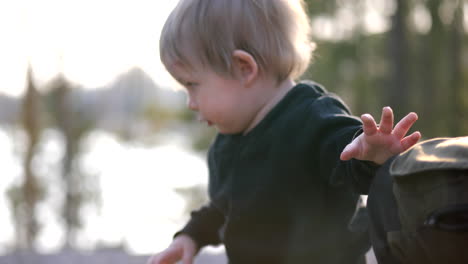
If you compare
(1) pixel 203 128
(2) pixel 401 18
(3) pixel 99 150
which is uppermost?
(2) pixel 401 18

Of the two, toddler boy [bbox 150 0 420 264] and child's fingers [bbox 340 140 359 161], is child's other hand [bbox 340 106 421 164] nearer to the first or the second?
child's fingers [bbox 340 140 359 161]

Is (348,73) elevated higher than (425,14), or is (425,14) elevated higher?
(425,14)

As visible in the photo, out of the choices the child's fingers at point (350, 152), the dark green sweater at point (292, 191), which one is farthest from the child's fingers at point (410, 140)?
the dark green sweater at point (292, 191)

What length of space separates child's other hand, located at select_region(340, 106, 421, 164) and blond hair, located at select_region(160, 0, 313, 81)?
24.1 inches

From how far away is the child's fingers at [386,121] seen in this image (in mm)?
1262

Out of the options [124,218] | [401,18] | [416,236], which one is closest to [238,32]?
[416,236]

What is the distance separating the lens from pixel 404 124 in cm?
129

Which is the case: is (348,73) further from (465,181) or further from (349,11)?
(465,181)

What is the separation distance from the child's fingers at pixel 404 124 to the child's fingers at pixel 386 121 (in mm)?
19

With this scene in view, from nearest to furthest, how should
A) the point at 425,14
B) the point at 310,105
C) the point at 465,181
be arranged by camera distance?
the point at 465,181 → the point at 310,105 → the point at 425,14

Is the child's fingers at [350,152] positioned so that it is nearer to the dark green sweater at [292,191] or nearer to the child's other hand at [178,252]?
the dark green sweater at [292,191]

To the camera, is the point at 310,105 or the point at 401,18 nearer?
the point at 310,105

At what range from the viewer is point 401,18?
32.7 ft

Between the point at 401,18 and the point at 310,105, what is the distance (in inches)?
348
